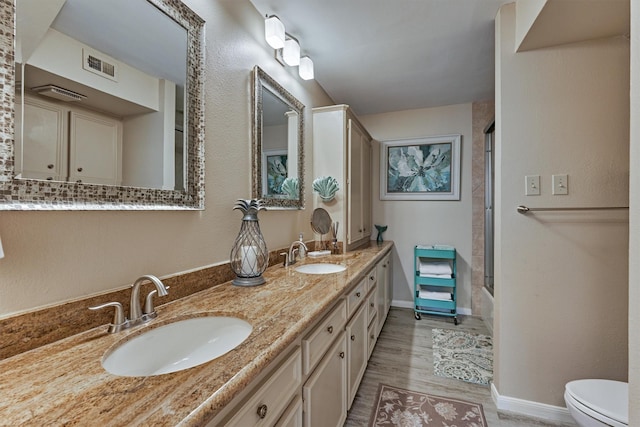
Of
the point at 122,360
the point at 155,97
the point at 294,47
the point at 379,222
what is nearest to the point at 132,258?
the point at 122,360

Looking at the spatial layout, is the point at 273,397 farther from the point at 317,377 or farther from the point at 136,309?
the point at 136,309

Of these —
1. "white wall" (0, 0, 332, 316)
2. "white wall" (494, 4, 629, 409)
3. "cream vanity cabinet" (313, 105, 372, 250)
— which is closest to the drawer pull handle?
"white wall" (0, 0, 332, 316)

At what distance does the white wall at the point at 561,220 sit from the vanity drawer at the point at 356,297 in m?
0.80

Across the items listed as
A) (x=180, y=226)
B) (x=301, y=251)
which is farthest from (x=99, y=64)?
(x=301, y=251)

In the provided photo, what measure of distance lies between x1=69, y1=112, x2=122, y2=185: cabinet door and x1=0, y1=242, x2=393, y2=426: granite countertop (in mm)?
459

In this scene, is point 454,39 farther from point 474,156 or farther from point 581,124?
point 474,156

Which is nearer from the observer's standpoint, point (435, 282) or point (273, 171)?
point (273, 171)

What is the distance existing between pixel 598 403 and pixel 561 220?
0.87m

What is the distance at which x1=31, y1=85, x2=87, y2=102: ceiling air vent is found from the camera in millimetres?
755

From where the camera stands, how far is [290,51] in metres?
1.82

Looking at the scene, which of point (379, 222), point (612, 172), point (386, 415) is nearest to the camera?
point (612, 172)

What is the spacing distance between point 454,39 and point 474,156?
1471 millimetres

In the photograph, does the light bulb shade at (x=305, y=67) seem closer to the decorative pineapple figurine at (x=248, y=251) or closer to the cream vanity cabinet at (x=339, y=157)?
the cream vanity cabinet at (x=339, y=157)

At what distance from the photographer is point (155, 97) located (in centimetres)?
107
